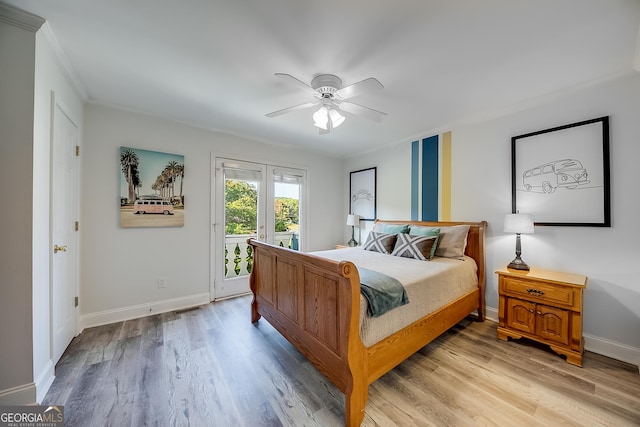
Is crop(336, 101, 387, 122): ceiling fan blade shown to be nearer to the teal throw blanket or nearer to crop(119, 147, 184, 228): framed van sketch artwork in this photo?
the teal throw blanket

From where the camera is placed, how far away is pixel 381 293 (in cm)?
160

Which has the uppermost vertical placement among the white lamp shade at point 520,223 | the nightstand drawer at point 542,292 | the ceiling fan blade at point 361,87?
the ceiling fan blade at point 361,87

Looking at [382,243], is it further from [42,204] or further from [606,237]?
[42,204]

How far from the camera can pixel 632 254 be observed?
2.00 metres

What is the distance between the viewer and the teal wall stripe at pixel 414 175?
360 cm

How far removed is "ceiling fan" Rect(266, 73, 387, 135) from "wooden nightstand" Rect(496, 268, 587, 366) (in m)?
2.11

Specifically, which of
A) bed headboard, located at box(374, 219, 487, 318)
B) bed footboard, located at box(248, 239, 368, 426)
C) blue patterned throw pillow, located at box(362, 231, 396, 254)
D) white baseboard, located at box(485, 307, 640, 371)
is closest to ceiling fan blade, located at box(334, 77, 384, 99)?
bed footboard, located at box(248, 239, 368, 426)

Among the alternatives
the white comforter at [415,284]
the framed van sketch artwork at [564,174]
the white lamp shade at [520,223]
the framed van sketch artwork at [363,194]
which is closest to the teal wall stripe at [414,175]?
the framed van sketch artwork at [363,194]

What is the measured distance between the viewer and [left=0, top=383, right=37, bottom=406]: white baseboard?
1431 mm

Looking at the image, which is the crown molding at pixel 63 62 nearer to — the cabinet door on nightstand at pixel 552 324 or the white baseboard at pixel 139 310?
the white baseboard at pixel 139 310

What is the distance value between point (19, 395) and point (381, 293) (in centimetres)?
236
